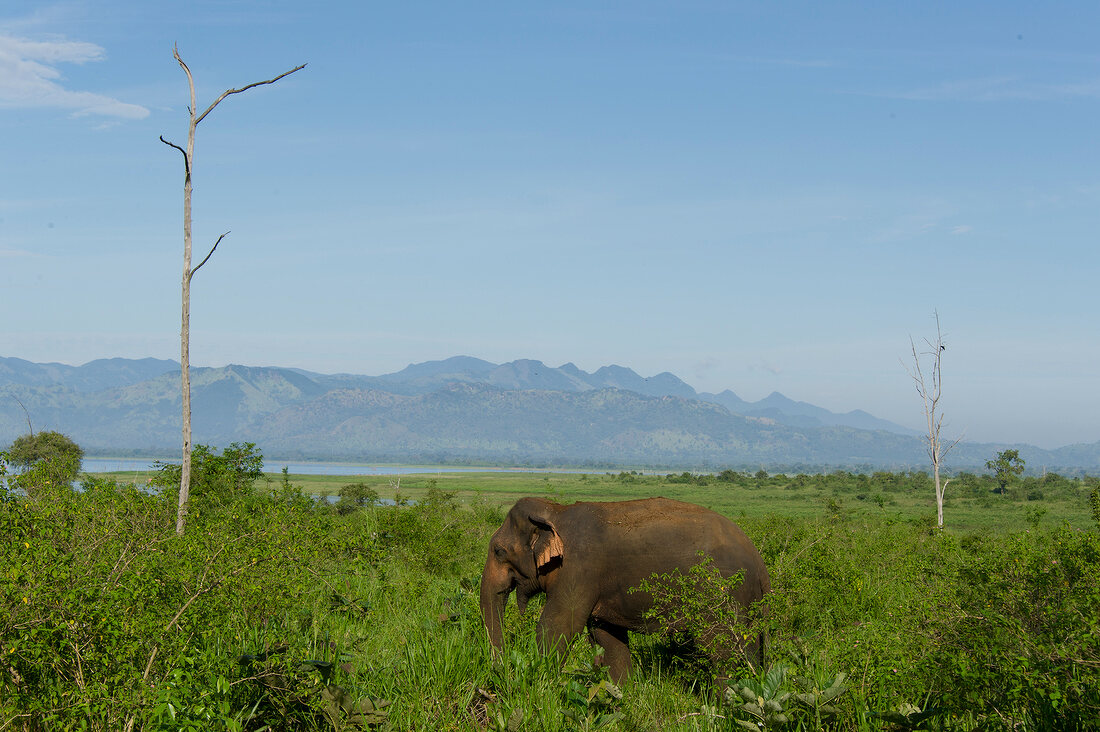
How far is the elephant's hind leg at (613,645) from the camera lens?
36.8 feet

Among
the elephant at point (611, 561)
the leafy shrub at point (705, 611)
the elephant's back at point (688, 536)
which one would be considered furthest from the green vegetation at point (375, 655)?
the elephant's back at point (688, 536)

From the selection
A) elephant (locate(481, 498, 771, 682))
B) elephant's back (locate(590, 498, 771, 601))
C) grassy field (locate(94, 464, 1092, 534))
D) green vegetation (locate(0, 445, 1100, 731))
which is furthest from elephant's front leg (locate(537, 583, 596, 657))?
grassy field (locate(94, 464, 1092, 534))

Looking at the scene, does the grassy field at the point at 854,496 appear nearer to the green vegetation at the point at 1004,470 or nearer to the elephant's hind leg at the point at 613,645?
the green vegetation at the point at 1004,470

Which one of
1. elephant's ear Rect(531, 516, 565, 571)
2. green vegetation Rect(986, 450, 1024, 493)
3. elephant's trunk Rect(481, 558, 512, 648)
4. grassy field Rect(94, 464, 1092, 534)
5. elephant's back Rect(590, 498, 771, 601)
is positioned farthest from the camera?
green vegetation Rect(986, 450, 1024, 493)

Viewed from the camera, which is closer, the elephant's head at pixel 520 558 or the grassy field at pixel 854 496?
the elephant's head at pixel 520 558

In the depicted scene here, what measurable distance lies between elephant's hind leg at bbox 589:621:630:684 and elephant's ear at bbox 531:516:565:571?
105cm

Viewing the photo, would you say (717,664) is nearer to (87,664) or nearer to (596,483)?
(87,664)

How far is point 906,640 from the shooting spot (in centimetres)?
895

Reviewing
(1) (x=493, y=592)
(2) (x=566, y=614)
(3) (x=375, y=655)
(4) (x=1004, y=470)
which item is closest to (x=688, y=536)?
(2) (x=566, y=614)

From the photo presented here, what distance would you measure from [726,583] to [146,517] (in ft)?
21.6

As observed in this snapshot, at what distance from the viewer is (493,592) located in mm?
11555

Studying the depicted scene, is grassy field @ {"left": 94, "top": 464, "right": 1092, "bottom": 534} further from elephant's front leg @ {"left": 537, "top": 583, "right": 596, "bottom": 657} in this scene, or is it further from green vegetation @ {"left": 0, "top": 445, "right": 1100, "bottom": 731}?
green vegetation @ {"left": 0, "top": 445, "right": 1100, "bottom": 731}

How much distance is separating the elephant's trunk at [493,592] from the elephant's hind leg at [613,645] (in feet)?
4.07

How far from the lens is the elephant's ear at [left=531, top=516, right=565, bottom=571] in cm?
1102
